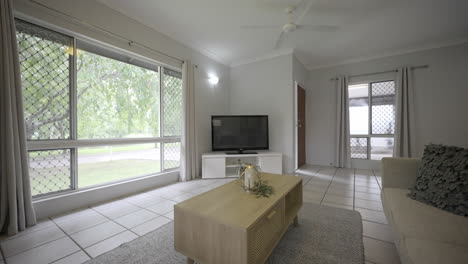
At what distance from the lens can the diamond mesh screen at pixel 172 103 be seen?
128 inches

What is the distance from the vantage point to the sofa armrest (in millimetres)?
1636

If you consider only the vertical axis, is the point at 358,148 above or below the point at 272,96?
below

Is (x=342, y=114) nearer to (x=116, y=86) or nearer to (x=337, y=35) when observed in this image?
(x=337, y=35)

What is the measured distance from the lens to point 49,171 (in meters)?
2.04

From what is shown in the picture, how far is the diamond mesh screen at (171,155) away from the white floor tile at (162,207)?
3.35 feet

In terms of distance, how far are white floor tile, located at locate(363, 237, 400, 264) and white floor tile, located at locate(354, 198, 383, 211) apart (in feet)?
2.49

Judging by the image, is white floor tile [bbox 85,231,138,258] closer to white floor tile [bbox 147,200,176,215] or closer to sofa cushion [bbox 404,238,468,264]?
white floor tile [bbox 147,200,176,215]

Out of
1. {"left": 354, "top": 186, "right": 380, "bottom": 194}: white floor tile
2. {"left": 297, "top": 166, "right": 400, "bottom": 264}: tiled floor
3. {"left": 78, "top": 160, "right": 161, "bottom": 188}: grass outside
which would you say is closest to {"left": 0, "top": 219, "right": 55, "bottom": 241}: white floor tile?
{"left": 78, "top": 160, "right": 161, "bottom": 188}: grass outside

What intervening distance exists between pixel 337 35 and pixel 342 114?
183cm

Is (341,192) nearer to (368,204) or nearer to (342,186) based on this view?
(342,186)

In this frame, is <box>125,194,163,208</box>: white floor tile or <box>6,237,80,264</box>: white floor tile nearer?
<box>6,237,80,264</box>: white floor tile

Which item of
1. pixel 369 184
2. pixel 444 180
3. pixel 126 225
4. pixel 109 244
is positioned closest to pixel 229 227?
pixel 109 244

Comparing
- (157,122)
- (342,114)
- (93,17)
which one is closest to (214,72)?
(157,122)

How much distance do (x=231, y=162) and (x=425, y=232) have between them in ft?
10.1
